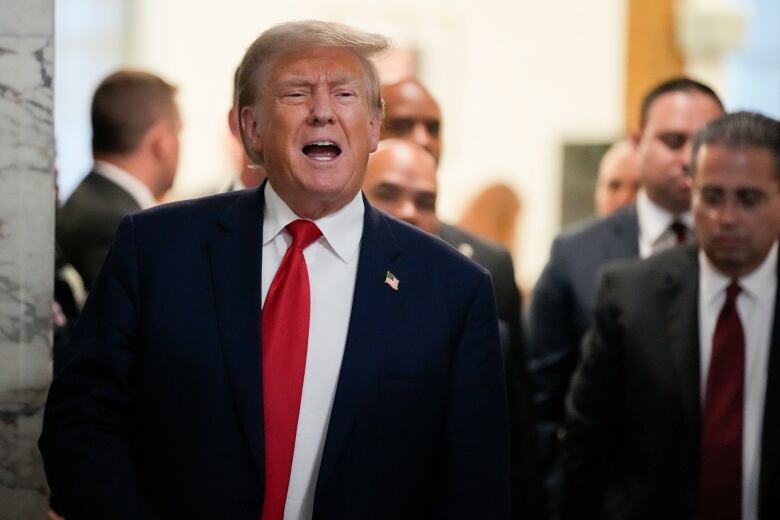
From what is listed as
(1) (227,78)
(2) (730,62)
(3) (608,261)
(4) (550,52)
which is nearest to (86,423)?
(3) (608,261)

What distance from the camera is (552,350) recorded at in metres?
4.32

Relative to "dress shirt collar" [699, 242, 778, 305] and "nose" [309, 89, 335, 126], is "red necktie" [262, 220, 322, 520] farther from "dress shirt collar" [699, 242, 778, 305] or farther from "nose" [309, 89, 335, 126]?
"dress shirt collar" [699, 242, 778, 305]

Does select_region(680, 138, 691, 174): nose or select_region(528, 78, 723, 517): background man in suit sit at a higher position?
select_region(680, 138, 691, 174): nose

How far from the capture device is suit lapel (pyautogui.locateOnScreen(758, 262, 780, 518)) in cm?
332

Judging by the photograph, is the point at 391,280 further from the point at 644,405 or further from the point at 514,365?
the point at 514,365

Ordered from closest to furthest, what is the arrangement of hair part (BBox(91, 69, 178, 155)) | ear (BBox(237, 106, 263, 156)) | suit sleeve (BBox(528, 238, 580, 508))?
1. ear (BBox(237, 106, 263, 156))
2. hair part (BBox(91, 69, 178, 155))
3. suit sleeve (BBox(528, 238, 580, 508))

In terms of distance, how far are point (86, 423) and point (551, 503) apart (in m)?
2.62

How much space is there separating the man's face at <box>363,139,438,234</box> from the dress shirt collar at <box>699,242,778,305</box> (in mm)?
745

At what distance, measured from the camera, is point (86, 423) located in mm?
2176

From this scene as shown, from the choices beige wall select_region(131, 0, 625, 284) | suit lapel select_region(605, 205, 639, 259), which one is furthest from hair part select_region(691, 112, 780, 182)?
beige wall select_region(131, 0, 625, 284)

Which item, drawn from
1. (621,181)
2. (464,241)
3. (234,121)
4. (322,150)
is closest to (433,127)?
(464,241)

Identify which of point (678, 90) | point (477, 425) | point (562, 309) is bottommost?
point (562, 309)

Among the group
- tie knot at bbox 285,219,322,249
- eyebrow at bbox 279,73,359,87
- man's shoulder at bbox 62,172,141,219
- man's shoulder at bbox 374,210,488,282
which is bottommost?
man's shoulder at bbox 62,172,141,219

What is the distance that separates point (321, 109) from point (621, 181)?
380cm
